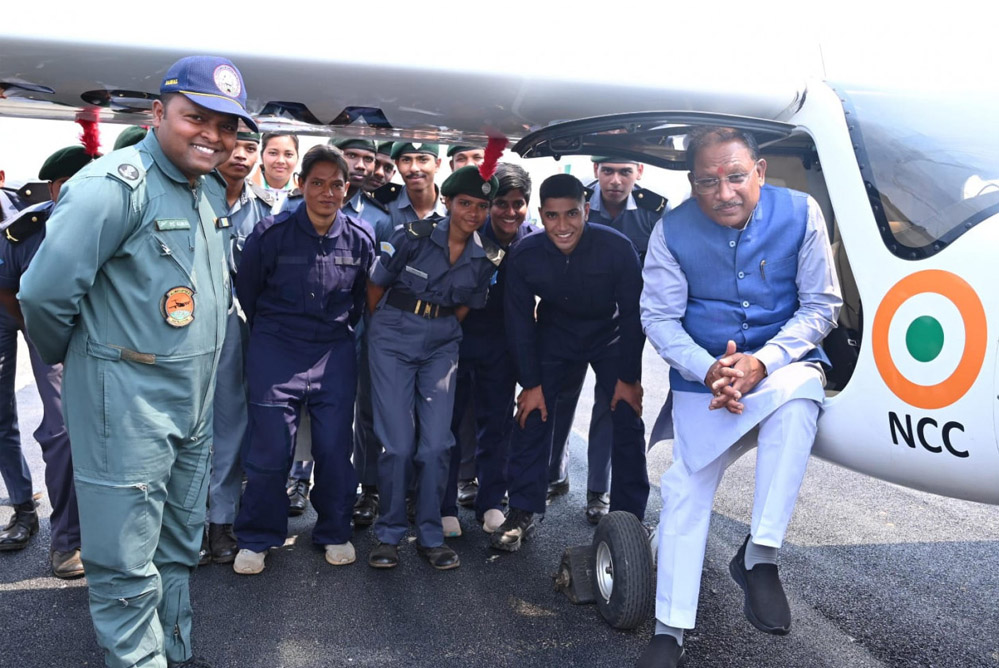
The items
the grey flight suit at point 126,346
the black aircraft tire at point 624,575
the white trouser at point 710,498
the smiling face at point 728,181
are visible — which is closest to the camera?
the grey flight suit at point 126,346

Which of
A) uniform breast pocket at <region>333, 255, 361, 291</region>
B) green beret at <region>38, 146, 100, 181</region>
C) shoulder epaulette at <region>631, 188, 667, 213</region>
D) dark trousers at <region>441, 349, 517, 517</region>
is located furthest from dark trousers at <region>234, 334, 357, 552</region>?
shoulder epaulette at <region>631, 188, 667, 213</region>

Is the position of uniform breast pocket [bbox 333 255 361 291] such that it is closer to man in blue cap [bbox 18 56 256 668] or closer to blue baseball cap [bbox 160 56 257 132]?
man in blue cap [bbox 18 56 256 668]

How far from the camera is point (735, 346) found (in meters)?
3.09

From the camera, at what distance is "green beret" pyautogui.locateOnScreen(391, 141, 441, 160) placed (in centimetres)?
512

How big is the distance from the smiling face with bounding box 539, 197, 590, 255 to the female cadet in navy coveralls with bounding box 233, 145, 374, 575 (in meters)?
0.99

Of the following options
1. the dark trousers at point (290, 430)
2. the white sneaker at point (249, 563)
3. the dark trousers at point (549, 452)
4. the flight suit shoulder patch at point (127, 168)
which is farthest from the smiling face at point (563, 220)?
the white sneaker at point (249, 563)

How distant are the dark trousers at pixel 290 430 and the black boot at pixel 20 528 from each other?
1141 millimetres

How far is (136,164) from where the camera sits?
8.84ft

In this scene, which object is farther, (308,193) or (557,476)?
(557,476)

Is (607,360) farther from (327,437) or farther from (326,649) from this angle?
(326,649)

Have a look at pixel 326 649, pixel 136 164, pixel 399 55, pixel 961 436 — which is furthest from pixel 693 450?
pixel 136 164

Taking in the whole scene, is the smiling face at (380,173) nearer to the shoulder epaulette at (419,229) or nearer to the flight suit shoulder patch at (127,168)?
the shoulder epaulette at (419,229)

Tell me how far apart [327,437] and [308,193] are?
1.20 m

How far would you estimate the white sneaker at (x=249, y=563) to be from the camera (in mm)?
Result: 4039
